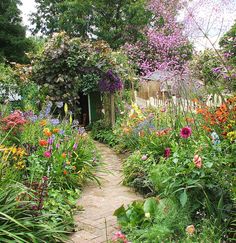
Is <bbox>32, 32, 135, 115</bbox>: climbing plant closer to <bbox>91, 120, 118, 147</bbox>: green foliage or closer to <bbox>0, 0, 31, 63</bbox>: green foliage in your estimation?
<bbox>91, 120, 118, 147</bbox>: green foliage

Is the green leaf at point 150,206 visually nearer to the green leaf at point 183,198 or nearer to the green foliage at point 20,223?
the green leaf at point 183,198

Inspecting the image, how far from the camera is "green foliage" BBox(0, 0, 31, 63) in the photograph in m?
22.8

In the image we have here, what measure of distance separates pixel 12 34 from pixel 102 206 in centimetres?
2124

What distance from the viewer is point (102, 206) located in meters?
4.36

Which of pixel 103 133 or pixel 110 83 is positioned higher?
pixel 110 83

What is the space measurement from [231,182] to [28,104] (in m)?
6.24

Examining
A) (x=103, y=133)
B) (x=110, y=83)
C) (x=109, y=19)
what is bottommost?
(x=103, y=133)

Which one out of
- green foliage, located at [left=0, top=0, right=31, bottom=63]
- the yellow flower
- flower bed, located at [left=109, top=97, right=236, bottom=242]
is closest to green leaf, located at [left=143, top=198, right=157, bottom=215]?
flower bed, located at [left=109, top=97, right=236, bottom=242]

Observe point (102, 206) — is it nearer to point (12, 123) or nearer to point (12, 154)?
point (12, 154)

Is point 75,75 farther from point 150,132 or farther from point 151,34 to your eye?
point 151,34

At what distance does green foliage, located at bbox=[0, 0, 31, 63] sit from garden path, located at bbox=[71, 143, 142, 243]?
18523 millimetres

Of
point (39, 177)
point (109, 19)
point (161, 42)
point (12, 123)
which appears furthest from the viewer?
point (109, 19)

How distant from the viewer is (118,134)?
821 centimetres

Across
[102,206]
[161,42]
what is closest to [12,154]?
[102,206]
